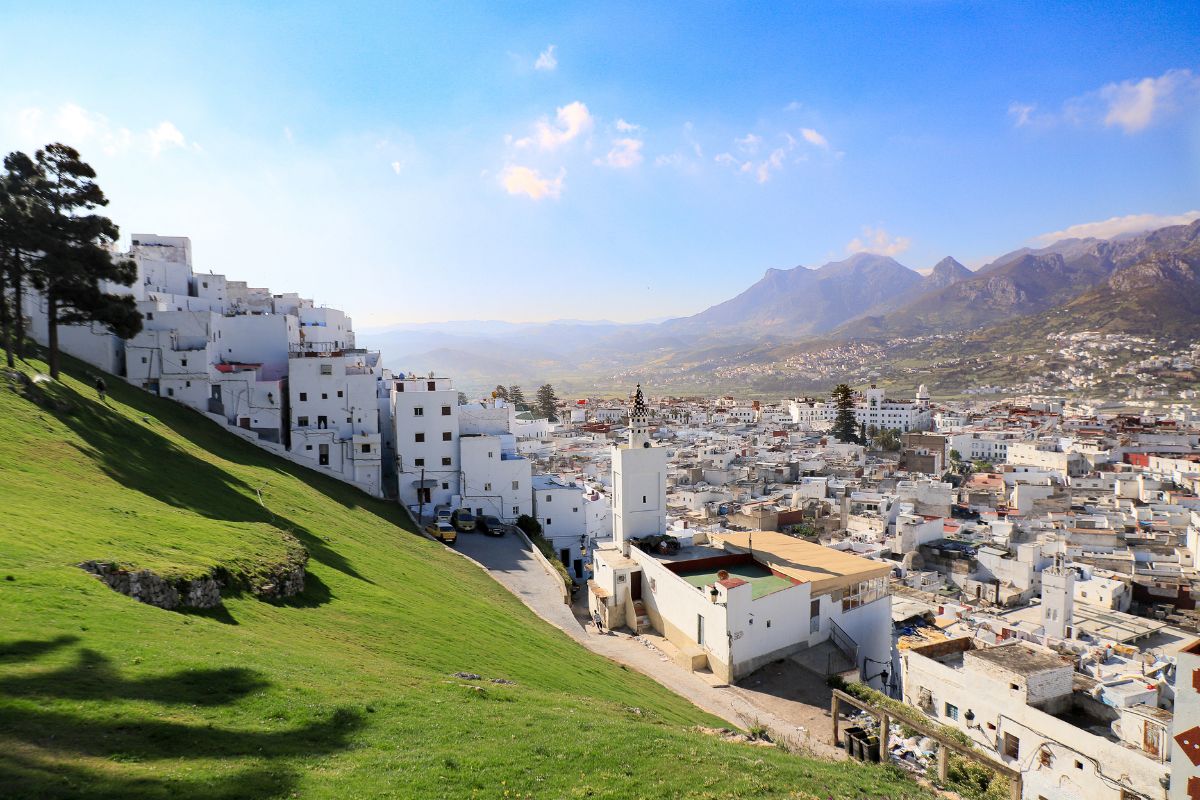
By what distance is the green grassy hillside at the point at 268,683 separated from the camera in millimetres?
7230

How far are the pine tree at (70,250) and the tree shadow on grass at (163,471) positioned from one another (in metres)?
3.25

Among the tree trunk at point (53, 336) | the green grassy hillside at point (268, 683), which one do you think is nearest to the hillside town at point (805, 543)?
the green grassy hillside at point (268, 683)

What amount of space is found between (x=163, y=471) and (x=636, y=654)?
1647 cm

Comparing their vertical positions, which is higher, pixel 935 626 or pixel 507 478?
pixel 507 478

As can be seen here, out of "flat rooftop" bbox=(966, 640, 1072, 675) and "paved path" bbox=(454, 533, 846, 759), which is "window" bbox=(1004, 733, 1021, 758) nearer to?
"flat rooftop" bbox=(966, 640, 1072, 675)

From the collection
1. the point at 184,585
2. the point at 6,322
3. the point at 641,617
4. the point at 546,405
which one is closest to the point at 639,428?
the point at 641,617

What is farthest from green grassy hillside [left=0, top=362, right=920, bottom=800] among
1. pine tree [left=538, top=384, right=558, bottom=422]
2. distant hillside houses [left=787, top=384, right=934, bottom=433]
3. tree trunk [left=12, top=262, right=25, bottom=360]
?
distant hillside houses [left=787, top=384, right=934, bottom=433]

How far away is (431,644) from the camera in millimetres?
14516

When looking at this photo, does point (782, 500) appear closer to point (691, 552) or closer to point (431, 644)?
point (691, 552)

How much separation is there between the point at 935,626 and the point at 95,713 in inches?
1175

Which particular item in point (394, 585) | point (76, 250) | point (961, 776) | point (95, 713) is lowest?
point (961, 776)

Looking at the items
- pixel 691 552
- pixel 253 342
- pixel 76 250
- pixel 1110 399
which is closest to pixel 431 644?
pixel 691 552

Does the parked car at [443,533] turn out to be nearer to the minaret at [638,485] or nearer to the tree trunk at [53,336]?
the minaret at [638,485]

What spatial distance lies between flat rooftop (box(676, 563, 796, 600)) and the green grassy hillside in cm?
648
